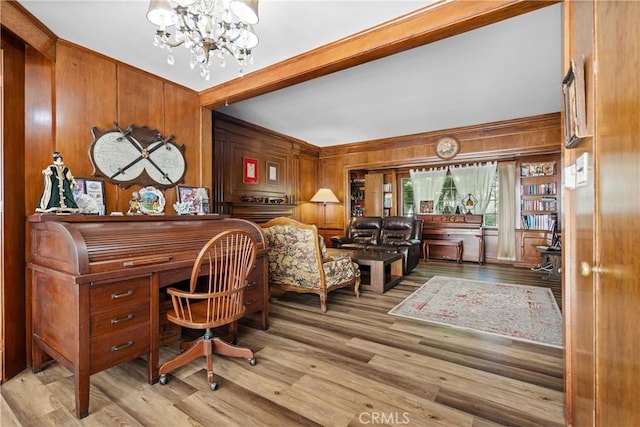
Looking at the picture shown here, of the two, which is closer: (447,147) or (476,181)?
(447,147)

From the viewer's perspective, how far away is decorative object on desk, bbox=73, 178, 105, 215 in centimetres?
228

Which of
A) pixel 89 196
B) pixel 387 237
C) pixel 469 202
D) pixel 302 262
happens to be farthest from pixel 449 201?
pixel 89 196

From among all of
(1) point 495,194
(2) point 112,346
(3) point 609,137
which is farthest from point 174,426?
(1) point 495,194

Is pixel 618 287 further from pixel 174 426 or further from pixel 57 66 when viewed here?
pixel 57 66

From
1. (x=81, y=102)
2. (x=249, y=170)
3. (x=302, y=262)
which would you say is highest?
(x=81, y=102)

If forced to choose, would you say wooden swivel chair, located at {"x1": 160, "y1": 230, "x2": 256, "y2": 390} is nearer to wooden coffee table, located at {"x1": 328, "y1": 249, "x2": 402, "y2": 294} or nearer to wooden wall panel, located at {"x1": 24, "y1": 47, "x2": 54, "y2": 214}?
wooden wall panel, located at {"x1": 24, "y1": 47, "x2": 54, "y2": 214}

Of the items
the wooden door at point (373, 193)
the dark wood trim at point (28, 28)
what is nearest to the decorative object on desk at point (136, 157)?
the dark wood trim at point (28, 28)

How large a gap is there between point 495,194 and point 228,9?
624cm

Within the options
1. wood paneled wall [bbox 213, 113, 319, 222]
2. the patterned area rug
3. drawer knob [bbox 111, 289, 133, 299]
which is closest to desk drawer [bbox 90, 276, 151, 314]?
drawer knob [bbox 111, 289, 133, 299]

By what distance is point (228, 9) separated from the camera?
1721mm

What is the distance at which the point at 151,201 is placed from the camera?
2785 millimetres

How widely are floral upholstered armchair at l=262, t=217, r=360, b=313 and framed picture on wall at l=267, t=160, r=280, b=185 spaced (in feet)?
7.86

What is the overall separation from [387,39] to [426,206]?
5226 millimetres

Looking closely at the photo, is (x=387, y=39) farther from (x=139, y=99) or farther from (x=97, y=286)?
(x=97, y=286)
